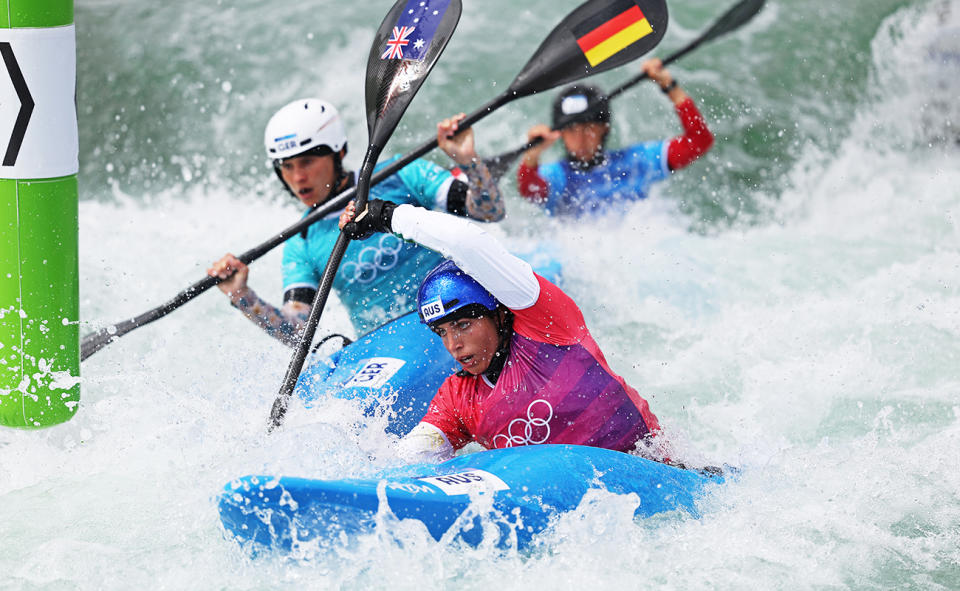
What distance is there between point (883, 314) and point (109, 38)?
21.7ft

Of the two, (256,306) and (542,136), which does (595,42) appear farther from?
(256,306)

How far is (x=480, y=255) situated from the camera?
9.87 feet

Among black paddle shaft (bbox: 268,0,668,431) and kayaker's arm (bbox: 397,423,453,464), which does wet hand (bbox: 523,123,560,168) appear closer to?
black paddle shaft (bbox: 268,0,668,431)

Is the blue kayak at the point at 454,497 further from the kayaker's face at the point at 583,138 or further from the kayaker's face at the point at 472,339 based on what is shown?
the kayaker's face at the point at 583,138

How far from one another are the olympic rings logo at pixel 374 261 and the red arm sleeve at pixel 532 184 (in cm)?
205

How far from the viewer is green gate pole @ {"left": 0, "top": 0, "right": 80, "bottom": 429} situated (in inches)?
130

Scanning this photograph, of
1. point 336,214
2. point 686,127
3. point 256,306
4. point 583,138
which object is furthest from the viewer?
point 583,138

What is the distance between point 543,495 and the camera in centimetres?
297

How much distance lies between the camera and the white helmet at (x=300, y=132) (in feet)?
14.0

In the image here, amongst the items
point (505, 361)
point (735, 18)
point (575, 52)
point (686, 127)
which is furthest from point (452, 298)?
point (735, 18)

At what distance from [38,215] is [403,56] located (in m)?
1.51

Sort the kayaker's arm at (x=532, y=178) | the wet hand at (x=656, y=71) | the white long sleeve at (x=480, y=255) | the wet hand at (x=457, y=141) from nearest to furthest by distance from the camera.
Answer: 1. the white long sleeve at (x=480, y=255)
2. the wet hand at (x=457, y=141)
3. the wet hand at (x=656, y=71)
4. the kayaker's arm at (x=532, y=178)

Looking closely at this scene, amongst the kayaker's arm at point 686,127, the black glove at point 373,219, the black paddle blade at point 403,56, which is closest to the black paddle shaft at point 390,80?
the black paddle blade at point 403,56

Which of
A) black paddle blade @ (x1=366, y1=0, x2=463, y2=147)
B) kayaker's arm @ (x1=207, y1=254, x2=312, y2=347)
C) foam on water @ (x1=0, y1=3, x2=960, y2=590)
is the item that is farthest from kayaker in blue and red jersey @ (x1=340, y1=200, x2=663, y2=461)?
kayaker's arm @ (x1=207, y1=254, x2=312, y2=347)
